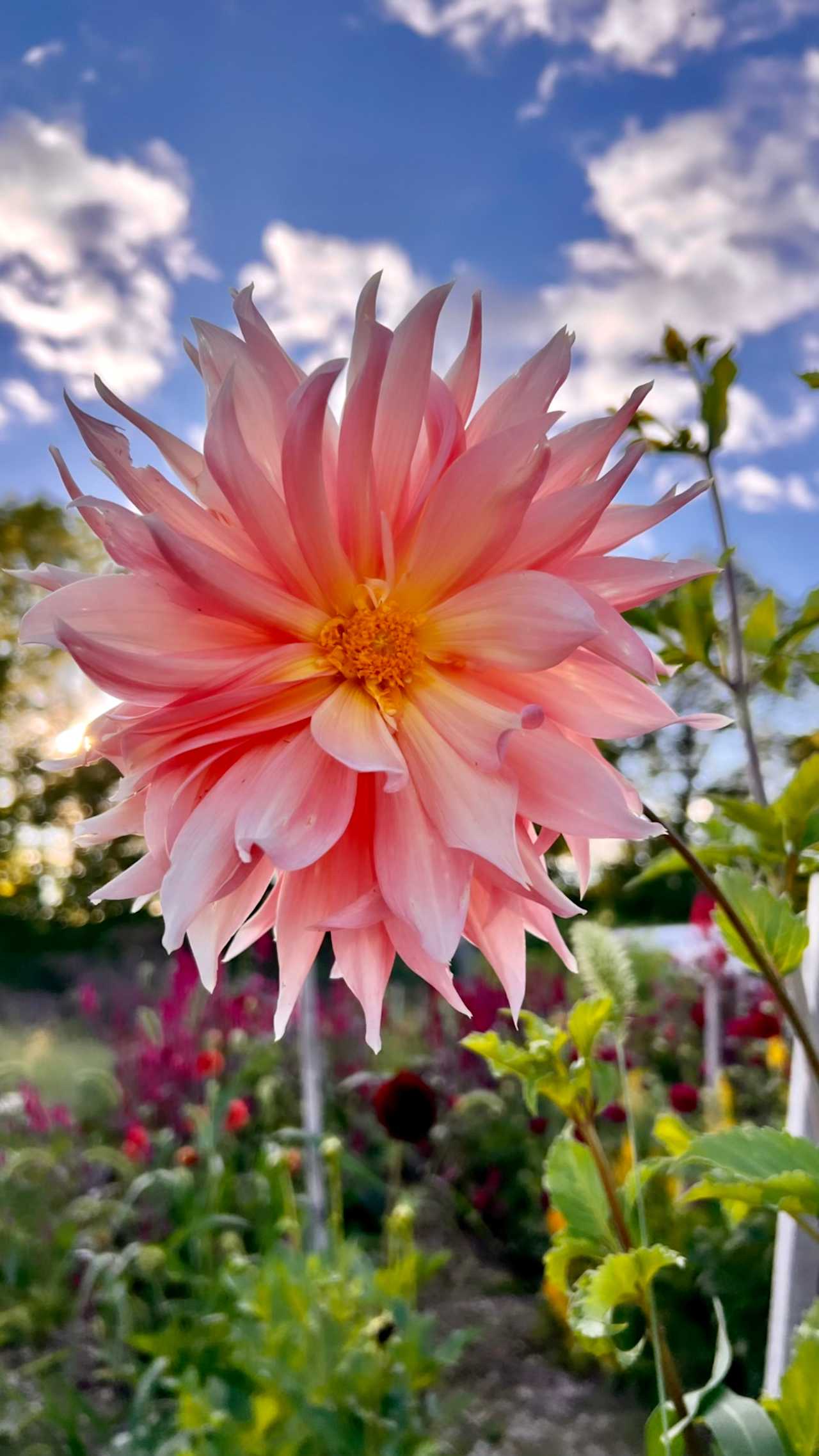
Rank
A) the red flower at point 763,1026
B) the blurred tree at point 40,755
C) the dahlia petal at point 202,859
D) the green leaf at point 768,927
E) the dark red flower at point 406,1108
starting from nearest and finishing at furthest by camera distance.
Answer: the dahlia petal at point 202,859, the green leaf at point 768,927, the dark red flower at point 406,1108, the red flower at point 763,1026, the blurred tree at point 40,755

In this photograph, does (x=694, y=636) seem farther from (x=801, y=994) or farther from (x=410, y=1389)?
(x=410, y=1389)

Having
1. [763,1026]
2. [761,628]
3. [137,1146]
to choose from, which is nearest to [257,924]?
[761,628]

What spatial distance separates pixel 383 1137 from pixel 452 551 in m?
3.14

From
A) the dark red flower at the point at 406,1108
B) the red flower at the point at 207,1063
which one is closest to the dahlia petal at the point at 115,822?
the dark red flower at the point at 406,1108

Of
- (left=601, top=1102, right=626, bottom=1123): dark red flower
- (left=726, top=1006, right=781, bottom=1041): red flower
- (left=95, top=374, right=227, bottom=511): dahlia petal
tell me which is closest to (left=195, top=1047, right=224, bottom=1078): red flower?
(left=601, top=1102, right=626, bottom=1123): dark red flower

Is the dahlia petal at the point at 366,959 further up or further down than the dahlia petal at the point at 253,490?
further down

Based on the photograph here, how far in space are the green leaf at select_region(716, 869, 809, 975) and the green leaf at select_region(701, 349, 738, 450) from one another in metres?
0.41

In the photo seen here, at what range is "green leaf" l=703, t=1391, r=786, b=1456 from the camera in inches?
24.5

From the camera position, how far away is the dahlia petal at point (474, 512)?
463mm

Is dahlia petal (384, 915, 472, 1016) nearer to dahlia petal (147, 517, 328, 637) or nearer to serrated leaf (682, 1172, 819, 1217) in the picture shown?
dahlia petal (147, 517, 328, 637)

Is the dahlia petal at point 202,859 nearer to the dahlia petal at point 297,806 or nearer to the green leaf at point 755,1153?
the dahlia petal at point 297,806

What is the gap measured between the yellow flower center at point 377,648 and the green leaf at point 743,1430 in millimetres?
486

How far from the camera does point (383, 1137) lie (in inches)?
131

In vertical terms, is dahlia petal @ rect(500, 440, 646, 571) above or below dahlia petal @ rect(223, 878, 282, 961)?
above
